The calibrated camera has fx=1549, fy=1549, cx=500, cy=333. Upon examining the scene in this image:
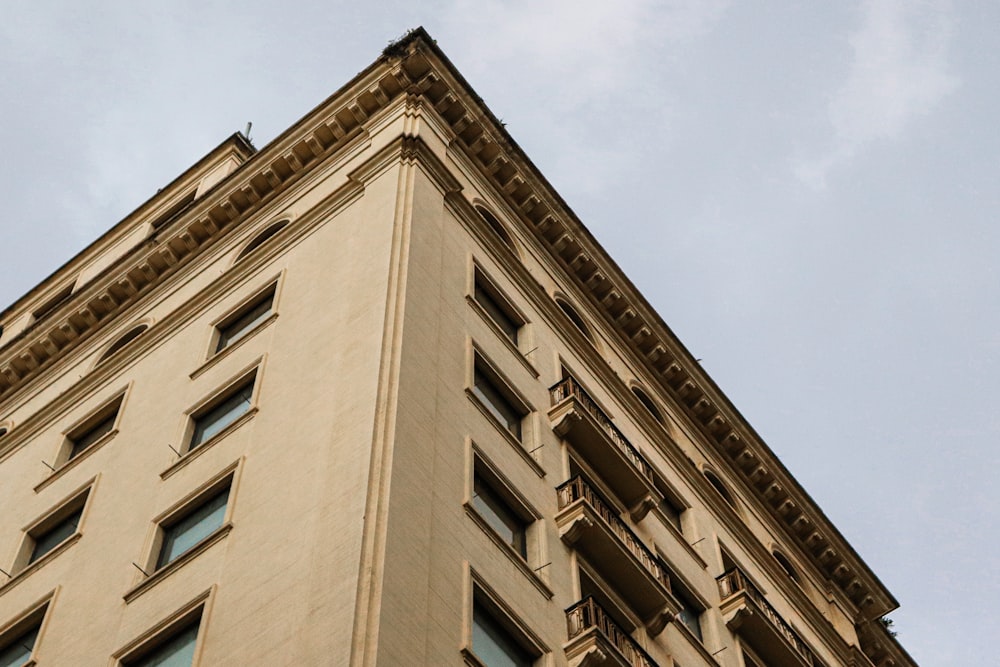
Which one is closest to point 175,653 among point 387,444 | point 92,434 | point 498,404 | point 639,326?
point 387,444

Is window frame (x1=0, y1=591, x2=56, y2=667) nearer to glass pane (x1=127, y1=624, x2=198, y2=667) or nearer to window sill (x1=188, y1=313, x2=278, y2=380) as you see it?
glass pane (x1=127, y1=624, x2=198, y2=667)

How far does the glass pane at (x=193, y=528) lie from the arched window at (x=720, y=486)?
17544 mm

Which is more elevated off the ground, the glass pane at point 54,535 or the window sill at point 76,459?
the window sill at point 76,459

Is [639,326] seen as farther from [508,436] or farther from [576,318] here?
[508,436]

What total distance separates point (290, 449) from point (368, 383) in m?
1.68

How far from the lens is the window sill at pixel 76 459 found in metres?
31.5

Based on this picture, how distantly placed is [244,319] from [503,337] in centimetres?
587

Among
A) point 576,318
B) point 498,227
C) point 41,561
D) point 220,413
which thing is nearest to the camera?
point 41,561

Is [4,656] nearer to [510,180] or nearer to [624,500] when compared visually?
[624,500]

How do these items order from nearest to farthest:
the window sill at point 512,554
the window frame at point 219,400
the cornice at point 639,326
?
1. the window sill at point 512,554
2. the window frame at point 219,400
3. the cornice at point 639,326

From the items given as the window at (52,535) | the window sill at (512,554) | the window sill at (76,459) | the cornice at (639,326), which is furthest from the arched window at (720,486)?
the window at (52,535)

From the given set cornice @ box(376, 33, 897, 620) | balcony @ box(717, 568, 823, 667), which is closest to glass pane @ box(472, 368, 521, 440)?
A: balcony @ box(717, 568, 823, 667)

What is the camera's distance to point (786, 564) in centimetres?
4203

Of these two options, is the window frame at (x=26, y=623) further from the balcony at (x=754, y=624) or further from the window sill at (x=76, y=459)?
the balcony at (x=754, y=624)
